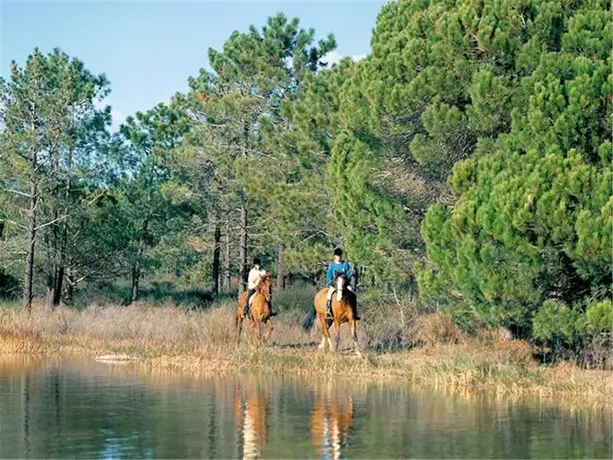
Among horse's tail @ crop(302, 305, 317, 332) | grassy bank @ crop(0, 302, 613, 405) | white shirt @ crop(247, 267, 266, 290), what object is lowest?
grassy bank @ crop(0, 302, 613, 405)

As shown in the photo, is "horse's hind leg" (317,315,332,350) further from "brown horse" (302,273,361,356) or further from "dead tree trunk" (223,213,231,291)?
"dead tree trunk" (223,213,231,291)

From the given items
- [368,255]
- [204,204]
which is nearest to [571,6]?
[368,255]

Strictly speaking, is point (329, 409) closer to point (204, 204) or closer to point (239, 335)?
point (239, 335)

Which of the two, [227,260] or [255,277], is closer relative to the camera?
[255,277]

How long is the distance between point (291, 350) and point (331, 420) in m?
10.3

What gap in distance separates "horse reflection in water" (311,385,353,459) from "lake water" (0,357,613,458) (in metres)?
0.02

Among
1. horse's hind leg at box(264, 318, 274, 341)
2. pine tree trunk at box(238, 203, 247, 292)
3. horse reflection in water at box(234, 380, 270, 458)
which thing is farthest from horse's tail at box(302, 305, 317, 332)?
pine tree trunk at box(238, 203, 247, 292)

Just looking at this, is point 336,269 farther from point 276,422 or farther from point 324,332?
point 276,422

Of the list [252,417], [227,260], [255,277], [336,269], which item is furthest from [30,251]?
[252,417]

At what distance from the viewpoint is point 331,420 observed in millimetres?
16234

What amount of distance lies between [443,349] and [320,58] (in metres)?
19.5

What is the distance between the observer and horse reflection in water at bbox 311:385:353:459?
13.8 metres

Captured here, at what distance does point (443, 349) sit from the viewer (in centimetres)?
2528

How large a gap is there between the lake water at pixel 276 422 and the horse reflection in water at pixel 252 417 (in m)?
0.02
